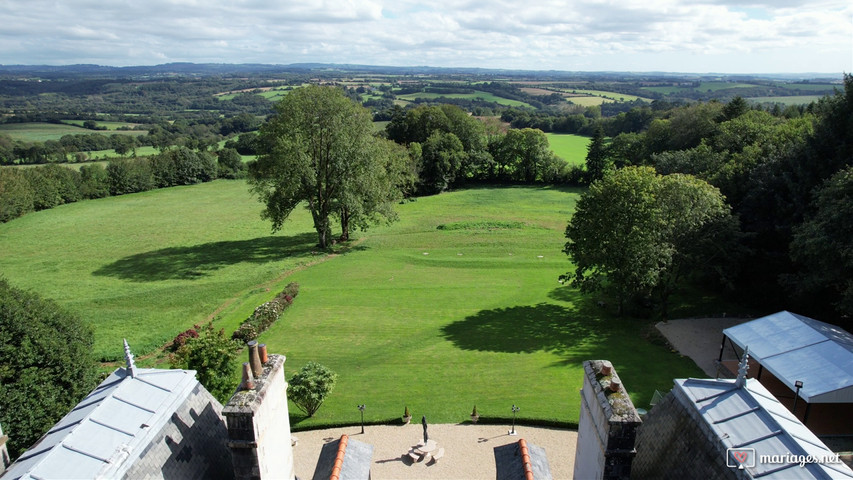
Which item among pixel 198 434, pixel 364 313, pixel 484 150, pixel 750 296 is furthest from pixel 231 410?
pixel 484 150

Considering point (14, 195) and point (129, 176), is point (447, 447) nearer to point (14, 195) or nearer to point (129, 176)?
point (14, 195)

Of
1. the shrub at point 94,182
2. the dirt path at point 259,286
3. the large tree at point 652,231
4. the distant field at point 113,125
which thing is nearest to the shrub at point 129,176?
the shrub at point 94,182

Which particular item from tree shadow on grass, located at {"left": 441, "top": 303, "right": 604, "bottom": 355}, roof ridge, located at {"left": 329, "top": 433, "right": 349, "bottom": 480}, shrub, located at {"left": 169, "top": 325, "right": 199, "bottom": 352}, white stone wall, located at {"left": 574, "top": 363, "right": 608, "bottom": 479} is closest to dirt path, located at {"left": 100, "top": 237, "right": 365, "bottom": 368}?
shrub, located at {"left": 169, "top": 325, "right": 199, "bottom": 352}

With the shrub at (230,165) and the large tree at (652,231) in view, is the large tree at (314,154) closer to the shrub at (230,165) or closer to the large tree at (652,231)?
the large tree at (652,231)

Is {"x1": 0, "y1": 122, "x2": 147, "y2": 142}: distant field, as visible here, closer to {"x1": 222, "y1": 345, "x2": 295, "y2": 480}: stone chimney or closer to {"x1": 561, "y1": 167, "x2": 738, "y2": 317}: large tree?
{"x1": 561, "y1": 167, "x2": 738, "y2": 317}: large tree

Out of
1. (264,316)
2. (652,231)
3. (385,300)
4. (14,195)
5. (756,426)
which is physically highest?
(756,426)

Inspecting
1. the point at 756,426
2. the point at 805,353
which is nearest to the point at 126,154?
the point at 805,353
